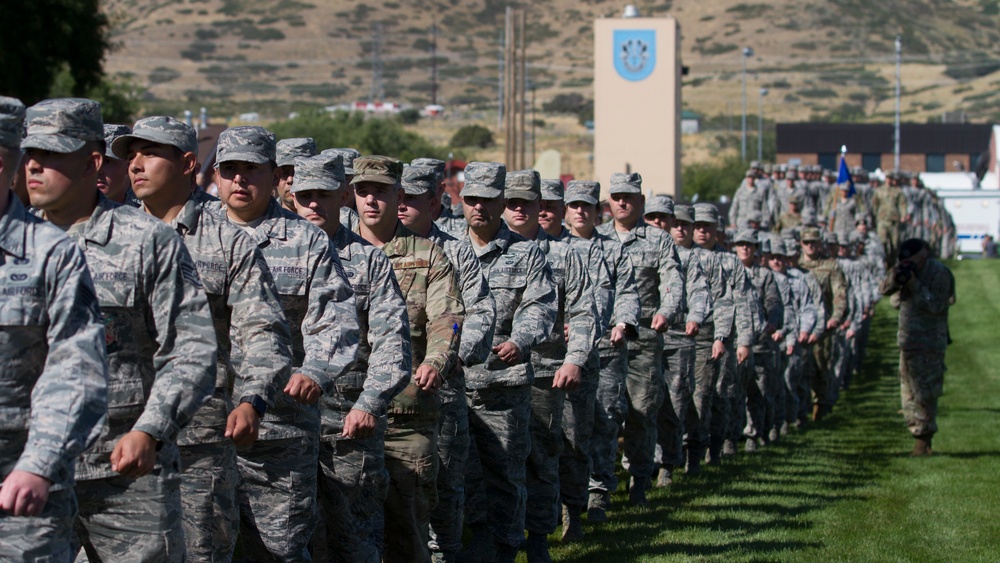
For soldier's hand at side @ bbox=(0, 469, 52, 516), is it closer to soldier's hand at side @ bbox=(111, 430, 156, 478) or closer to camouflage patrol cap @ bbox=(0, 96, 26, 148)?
soldier's hand at side @ bbox=(111, 430, 156, 478)

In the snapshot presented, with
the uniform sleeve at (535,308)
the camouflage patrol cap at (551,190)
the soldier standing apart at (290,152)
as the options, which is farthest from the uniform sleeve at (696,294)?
the soldier standing apart at (290,152)

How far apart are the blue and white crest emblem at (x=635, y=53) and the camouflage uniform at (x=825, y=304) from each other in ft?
76.6

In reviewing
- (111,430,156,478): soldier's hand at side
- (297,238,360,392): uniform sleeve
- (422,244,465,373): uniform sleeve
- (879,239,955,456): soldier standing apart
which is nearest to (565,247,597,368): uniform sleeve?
(422,244,465,373): uniform sleeve

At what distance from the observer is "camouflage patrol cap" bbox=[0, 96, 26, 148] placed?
5.06 metres

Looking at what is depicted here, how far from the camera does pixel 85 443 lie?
4.96 metres

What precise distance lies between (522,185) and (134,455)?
585cm

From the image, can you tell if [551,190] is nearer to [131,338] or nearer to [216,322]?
[216,322]

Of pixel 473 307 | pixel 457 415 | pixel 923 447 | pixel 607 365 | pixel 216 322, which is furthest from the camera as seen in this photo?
pixel 923 447

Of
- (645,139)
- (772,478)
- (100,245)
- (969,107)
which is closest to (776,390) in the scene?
(772,478)

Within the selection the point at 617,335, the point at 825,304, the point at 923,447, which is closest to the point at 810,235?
the point at 825,304

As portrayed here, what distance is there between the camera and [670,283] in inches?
535

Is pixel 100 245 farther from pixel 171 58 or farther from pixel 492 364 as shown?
pixel 171 58

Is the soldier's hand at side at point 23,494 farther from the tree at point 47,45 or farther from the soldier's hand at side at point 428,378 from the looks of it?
the tree at point 47,45

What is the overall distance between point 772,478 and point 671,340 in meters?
1.80
